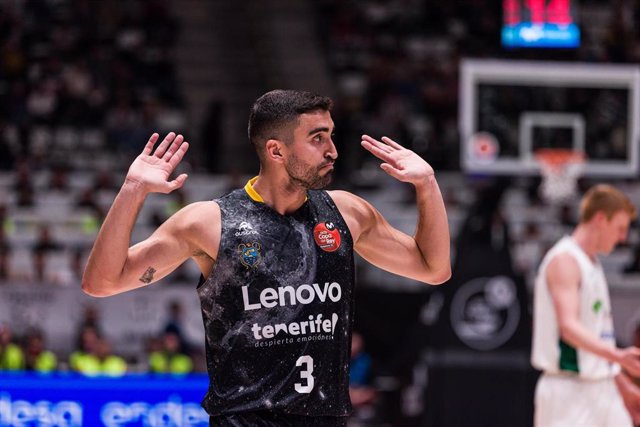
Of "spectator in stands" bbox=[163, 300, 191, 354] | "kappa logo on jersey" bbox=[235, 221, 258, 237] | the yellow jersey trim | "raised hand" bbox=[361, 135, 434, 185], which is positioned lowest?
→ "spectator in stands" bbox=[163, 300, 191, 354]

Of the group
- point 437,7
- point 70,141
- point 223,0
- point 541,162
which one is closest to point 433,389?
point 541,162

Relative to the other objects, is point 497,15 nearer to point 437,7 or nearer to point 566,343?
point 437,7

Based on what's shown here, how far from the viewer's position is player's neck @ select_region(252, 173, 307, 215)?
4297mm

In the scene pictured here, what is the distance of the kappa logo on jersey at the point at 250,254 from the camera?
414cm

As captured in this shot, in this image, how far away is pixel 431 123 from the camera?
2089 centimetres

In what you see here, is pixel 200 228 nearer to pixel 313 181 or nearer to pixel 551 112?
pixel 313 181

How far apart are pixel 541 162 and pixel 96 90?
8892mm

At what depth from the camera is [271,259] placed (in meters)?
4.16

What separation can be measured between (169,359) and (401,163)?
9.63 metres

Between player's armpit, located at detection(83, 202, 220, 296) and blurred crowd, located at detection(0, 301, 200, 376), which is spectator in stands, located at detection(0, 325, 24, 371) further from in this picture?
player's armpit, located at detection(83, 202, 220, 296)

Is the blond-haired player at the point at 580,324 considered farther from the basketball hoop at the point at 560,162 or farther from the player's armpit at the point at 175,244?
the basketball hoop at the point at 560,162

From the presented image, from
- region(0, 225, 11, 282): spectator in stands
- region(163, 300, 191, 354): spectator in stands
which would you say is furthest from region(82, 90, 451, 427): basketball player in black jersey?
region(0, 225, 11, 282): spectator in stands

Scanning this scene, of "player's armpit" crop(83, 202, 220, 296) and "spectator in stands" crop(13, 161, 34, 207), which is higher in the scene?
"spectator in stands" crop(13, 161, 34, 207)

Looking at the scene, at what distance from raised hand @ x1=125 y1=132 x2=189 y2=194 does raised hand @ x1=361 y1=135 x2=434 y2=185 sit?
736 mm
